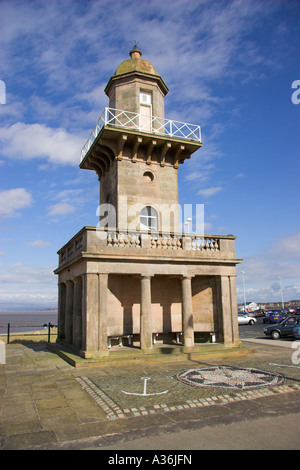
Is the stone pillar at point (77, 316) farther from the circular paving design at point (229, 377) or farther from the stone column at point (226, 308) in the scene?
the stone column at point (226, 308)

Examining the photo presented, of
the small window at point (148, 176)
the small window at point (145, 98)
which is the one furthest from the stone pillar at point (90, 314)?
the small window at point (145, 98)

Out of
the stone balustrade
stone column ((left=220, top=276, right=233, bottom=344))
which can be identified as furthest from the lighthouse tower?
stone column ((left=220, top=276, right=233, bottom=344))

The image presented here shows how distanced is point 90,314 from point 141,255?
3213mm

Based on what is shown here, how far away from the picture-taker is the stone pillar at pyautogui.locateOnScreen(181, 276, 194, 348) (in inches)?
585

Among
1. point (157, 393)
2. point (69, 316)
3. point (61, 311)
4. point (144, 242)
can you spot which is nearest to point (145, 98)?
point (144, 242)

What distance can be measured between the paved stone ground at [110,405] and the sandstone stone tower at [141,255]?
2.43 m

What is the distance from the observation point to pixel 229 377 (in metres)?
10.5

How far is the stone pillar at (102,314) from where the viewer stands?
13.3 metres

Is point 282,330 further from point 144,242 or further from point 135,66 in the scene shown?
point 135,66

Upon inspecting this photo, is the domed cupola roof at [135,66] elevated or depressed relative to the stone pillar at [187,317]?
elevated

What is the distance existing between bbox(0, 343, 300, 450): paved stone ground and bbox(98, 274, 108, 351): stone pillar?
116cm

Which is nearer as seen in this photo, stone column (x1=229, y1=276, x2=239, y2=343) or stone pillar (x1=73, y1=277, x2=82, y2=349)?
stone pillar (x1=73, y1=277, x2=82, y2=349)

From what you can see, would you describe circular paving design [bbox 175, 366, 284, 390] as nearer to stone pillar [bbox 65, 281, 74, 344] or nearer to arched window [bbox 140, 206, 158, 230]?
stone pillar [bbox 65, 281, 74, 344]

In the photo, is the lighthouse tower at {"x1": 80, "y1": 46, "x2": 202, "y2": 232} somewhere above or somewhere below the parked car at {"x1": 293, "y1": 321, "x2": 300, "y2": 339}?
above
